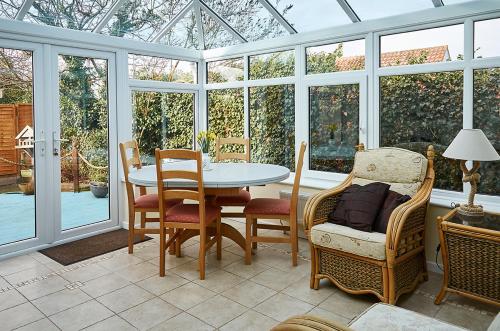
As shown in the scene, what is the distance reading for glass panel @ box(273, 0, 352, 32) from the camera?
400cm

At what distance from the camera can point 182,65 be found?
17.9ft

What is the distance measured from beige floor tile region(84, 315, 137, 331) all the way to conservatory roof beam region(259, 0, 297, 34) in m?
3.38

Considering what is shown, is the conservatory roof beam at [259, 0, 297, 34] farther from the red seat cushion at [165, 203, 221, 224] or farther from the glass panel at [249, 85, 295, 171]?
the red seat cushion at [165, 203, 221, 224]

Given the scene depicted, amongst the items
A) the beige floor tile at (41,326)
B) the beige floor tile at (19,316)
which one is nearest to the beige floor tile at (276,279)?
the beige floor tile at (41,326)

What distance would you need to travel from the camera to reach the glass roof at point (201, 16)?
12.3ft

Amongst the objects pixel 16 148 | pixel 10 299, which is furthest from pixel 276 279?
pixel 16 148

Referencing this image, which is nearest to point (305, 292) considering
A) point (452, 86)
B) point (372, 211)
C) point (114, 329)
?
point (372, 211)

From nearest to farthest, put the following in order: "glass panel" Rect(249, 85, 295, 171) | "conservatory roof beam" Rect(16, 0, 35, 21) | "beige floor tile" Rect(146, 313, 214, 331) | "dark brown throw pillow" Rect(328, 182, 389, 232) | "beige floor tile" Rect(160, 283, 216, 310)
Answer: "beige floor tile" Rect(146, 313, 214, 331), "beige floor tile" Rect(160, 283, 216, 310), "dark brown throw pillow" Rect(328, 182, 389, 232), "conservatory roof beam" Rect(16, 0, 35, 21), "glass panel" Rect(249, 85, 295, 171)

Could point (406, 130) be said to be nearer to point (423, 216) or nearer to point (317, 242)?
point (423, 216)

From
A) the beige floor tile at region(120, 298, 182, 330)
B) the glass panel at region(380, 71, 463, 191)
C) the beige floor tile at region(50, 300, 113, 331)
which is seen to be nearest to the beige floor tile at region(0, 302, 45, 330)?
the beige floor tile at region(50, 300, 113, 331)

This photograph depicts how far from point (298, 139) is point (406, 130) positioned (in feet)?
4.27

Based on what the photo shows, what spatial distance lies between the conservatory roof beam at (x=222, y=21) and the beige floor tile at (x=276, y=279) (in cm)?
307

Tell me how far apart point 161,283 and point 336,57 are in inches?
114

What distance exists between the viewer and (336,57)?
4316 mm
